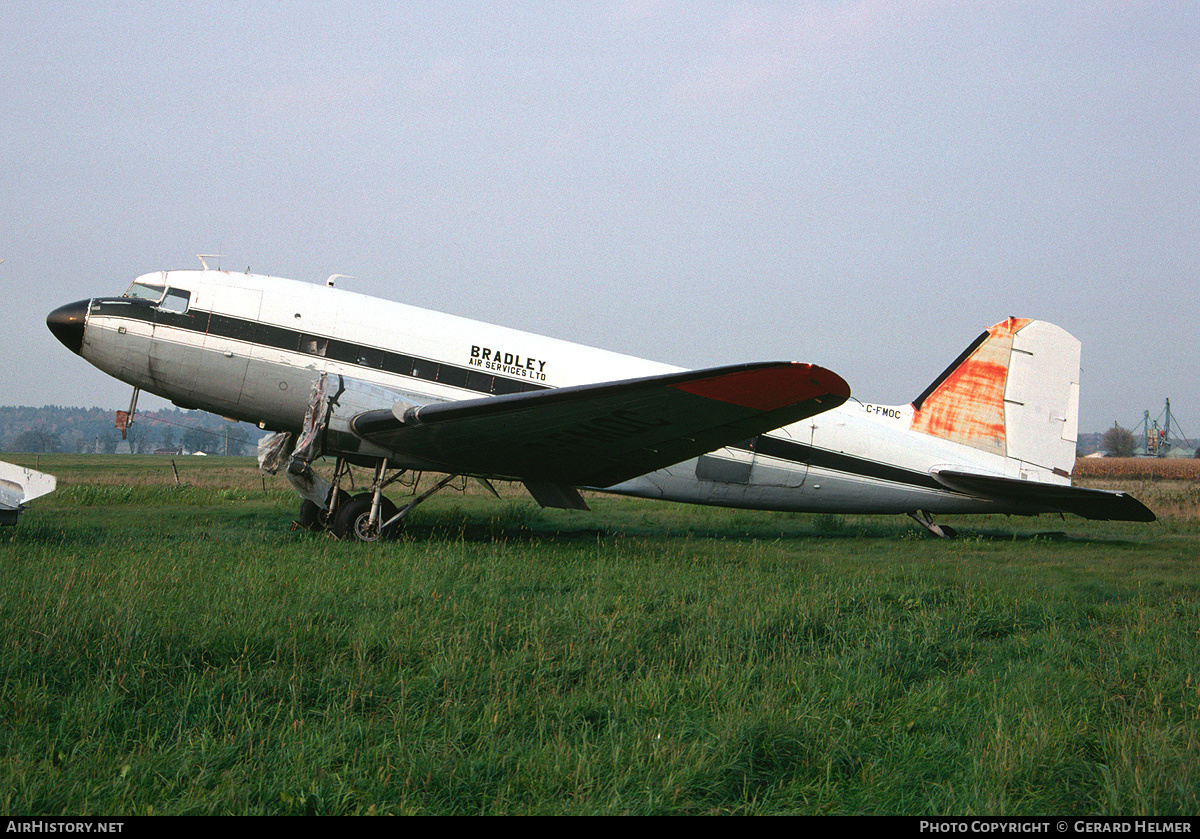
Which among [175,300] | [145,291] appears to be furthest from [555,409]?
[145,291]

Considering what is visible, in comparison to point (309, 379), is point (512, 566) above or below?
below

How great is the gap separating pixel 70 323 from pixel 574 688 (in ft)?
35.3

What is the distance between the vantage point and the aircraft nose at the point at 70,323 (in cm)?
1133

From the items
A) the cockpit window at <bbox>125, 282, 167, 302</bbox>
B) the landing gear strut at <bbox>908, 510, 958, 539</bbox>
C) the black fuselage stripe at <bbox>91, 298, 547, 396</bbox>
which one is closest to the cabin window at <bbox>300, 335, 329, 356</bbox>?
the black fuselage stripe at <bbox>91, 298, 547, 396</bbox>

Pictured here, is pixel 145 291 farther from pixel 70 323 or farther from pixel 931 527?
pixel 931 527

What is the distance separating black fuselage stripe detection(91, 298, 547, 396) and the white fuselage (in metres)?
0.02

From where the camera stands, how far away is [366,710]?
4359 mm

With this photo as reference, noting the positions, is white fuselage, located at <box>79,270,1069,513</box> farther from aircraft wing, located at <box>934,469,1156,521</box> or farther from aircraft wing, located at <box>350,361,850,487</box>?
aircraft wing, located at <box>934,469,1156,521</box>

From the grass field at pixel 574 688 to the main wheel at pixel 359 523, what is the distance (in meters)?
1.74

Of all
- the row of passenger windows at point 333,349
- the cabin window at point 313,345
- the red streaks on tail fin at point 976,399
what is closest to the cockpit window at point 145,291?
the row of passenger windows at point 333,349

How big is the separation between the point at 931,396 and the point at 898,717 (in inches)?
437

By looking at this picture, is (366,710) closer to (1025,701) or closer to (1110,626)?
(1025,701)

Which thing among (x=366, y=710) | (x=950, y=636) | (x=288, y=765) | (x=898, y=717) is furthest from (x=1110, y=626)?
(x=288, y=765)

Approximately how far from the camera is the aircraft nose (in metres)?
11.3
